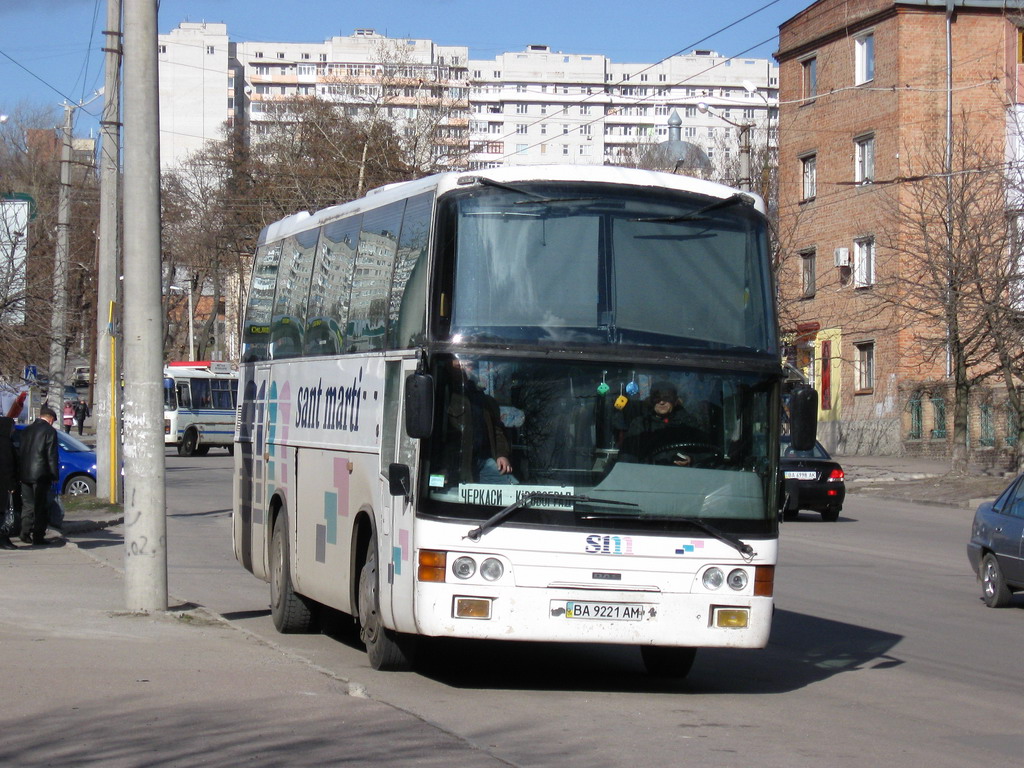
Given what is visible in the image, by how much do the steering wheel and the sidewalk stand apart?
2254mm

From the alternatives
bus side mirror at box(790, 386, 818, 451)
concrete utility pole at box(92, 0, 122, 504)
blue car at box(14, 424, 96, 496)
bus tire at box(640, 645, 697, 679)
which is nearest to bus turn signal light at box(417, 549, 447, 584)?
bus tire at box(640, 645, 697, 679)

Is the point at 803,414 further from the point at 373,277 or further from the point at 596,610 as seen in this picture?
the point at 373,277

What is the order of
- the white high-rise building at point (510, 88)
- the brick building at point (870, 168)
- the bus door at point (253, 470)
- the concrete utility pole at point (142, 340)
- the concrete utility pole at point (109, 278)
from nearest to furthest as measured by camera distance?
the concrete utility pole at point (142, 340)
the bus door at point (253, 470)
the concrete utility pole at point (109, 278)
the brick building at point (870, 168)
the white high-rise building at point (510, 88)

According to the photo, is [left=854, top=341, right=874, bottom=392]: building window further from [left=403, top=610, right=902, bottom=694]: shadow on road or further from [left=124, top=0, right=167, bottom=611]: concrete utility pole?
[left=124, top=0, right=167, bottom=611]: concrete utility pole

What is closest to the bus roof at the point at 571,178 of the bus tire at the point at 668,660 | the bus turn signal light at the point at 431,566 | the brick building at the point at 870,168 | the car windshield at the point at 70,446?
the bus turn signal light at the point at 431,566

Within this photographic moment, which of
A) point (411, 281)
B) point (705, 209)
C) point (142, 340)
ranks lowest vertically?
point (142, 340)

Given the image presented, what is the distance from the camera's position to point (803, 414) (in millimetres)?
9367

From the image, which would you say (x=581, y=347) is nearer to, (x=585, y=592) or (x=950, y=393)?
(x=585, y=592)

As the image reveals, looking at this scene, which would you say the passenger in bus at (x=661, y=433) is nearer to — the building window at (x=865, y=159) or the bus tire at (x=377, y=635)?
the bus tire at (x=377, y=635)

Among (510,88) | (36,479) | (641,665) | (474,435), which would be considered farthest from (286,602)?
(510,88)

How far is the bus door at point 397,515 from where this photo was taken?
8.89m

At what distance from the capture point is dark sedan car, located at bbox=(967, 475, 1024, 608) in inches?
561

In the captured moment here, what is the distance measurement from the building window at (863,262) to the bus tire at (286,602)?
35.7 meters

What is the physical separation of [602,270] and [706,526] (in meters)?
1.68
